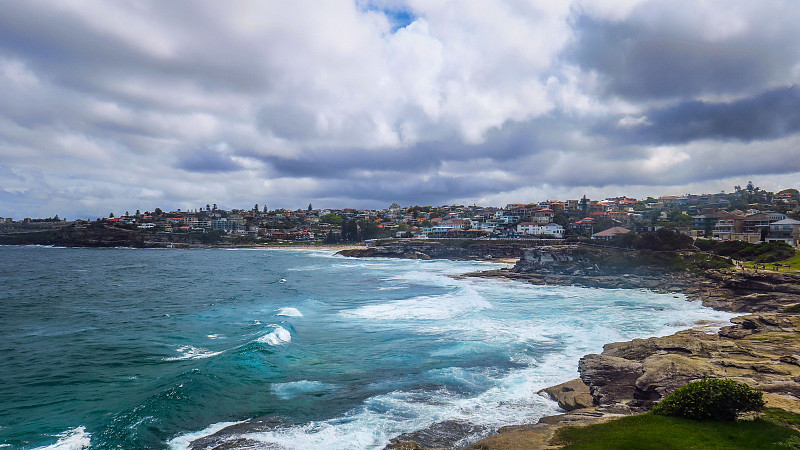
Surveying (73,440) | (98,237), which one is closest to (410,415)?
(73,440)

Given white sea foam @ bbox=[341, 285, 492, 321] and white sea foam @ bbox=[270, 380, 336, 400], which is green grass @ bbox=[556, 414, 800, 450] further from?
white sea foam @ bbox=[341, 285, 492, 321]

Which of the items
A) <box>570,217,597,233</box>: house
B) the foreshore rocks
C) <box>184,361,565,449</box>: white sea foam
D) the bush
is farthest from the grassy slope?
<box>570,217,597,233</box>: house

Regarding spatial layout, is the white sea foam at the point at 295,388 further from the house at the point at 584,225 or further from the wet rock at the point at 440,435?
the house at the point at 584,225

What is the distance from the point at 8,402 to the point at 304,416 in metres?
12.1

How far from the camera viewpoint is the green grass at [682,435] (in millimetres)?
10148

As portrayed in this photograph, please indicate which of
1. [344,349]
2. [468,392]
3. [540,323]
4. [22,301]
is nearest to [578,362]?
[468,392]

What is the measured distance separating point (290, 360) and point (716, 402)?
18751mm

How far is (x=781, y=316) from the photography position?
2739 cm

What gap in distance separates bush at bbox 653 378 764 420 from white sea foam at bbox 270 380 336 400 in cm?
1313

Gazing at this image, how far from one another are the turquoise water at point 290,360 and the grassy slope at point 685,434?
3.65 metres

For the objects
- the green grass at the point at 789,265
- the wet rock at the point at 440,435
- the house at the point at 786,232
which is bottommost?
the wet rock at the point at 440,435

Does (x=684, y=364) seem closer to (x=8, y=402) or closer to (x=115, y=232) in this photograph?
(x=8, y=402)

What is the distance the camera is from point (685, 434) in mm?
10805

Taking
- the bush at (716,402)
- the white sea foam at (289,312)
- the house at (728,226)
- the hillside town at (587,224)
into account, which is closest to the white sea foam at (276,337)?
the white sea foam at (289,312)
